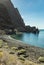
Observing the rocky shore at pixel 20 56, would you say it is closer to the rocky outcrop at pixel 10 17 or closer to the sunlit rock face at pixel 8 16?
the sunlit rock face at pixel 8 16

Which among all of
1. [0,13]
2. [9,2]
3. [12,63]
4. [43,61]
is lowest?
[43,61]

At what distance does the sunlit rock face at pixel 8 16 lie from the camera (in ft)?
478

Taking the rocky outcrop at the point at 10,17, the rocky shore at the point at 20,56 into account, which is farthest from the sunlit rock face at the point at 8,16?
the rocky shore at the point at 20,56

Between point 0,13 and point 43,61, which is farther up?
point 0,13

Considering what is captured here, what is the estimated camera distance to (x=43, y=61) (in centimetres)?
2230

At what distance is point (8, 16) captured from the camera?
517 ft

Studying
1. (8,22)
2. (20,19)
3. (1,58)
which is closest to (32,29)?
(20,19)

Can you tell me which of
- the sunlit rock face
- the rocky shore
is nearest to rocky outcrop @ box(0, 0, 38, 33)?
the sunlit rock face

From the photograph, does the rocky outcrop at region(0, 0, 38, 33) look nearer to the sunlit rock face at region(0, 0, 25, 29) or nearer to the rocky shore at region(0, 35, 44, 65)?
the sunlit rock face at region(0, 0, 25, 29)

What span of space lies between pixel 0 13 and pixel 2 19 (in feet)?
31.3

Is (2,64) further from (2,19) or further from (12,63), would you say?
(2,19)

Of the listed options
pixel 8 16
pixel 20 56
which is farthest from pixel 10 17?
pixel 20 56

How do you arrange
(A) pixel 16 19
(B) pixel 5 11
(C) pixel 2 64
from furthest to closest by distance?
(A) pixel 16 19 < (B) pixel 5 11 < (C) pixel 2 64

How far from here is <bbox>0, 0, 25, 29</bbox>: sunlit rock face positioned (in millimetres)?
145750
